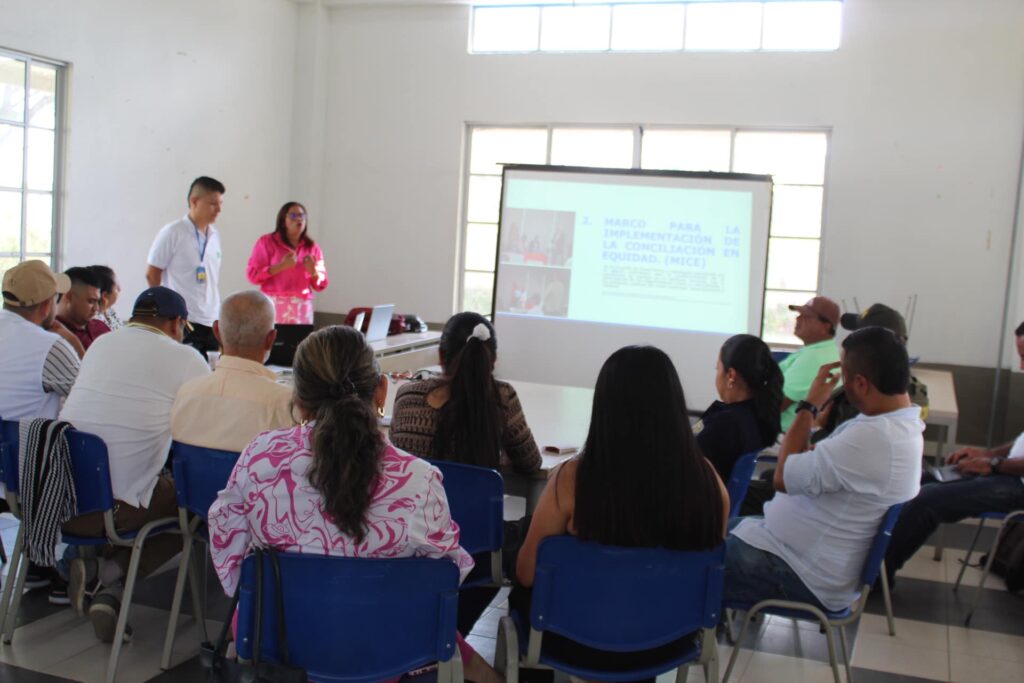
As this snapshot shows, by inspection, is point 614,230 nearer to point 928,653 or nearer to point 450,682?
point 928,653

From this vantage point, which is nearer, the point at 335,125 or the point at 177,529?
the point at 177,529

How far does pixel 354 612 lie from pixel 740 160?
6.03 metres

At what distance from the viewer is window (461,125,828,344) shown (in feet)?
23.0

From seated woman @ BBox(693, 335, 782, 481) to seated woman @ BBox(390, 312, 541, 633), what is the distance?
2.01 feet

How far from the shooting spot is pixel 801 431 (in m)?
3.01

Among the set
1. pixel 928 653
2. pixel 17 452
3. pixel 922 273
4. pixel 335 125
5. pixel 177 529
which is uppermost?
pixel 335 125

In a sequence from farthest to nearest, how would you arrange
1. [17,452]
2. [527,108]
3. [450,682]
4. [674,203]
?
1. [527,108]
2. [674,203]
3. [17,452]
4. [450,682]

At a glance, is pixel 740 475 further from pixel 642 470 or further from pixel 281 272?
pixel 281 272

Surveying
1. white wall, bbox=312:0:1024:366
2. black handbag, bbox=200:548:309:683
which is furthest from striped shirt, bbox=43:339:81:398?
white wall, bbox=312:0:1024:366

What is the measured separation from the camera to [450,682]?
1926 mm

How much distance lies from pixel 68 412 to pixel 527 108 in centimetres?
533

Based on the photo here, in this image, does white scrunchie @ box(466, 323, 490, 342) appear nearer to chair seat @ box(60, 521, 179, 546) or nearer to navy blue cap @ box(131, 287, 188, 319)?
navy blue cap @ box(131, 287, 188, 319)

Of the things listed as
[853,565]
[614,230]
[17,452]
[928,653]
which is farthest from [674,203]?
[17,452]

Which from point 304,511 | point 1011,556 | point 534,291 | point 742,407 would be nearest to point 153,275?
point 534,291
